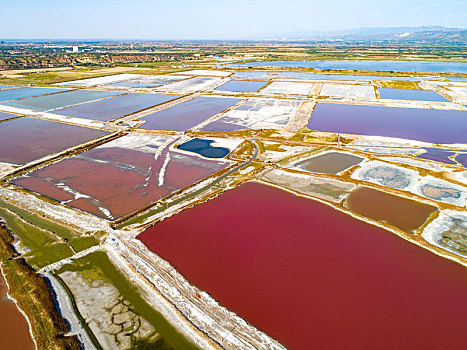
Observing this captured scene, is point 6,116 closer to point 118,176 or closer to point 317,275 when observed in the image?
point 118,176

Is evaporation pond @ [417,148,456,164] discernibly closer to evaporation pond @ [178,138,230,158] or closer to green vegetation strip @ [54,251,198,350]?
evaporation pond @ [178,138,230,158]

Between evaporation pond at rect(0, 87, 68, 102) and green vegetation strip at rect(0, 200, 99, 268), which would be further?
evaporation pond at rect(0, 87, 68, 102)

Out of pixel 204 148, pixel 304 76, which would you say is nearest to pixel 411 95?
pixel 304 76

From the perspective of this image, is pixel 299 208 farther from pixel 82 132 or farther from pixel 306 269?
pixel 82 132

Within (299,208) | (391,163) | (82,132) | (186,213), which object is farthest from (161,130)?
(391,163)

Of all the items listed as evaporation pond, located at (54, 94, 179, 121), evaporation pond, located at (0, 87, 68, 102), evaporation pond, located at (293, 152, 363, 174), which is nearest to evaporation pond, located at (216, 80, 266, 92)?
evaporation pond, located at (54, 94, 179, 121)
